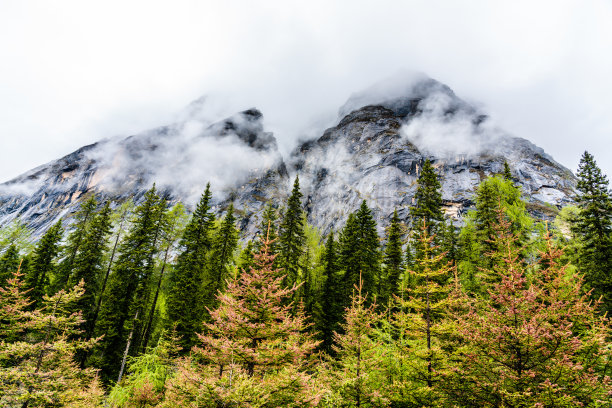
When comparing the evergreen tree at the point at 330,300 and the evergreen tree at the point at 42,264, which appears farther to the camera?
the evergreen tree at the point at 42,264

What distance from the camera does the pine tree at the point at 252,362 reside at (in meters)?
7.79

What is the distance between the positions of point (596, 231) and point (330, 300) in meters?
24.7

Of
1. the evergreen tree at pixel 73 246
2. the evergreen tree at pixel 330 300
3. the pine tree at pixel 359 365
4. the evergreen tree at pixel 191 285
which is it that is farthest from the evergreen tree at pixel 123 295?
the pine tree at pixel 359 365

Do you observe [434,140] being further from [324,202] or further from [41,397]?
[41,397]

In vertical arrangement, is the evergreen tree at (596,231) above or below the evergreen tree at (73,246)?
above

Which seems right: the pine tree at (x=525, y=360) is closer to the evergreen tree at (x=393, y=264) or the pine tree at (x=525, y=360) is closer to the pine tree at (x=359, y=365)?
the pine tree at (x=359, y=365)

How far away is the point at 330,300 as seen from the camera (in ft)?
106

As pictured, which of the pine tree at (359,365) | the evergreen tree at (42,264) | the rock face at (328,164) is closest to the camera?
the pine tree at (359,365)

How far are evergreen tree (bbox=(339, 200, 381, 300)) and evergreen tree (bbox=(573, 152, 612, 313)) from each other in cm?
1747

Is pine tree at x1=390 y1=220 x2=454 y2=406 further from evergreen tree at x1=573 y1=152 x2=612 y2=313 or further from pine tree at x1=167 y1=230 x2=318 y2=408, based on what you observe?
evergreen tree at x1=573 y1=152 x2=612 y2=313

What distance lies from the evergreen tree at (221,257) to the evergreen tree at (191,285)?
879 millimetres

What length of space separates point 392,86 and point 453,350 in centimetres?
18345

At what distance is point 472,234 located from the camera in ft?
91.1

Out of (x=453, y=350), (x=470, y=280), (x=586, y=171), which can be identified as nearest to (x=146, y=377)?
(x=453, y=350)
